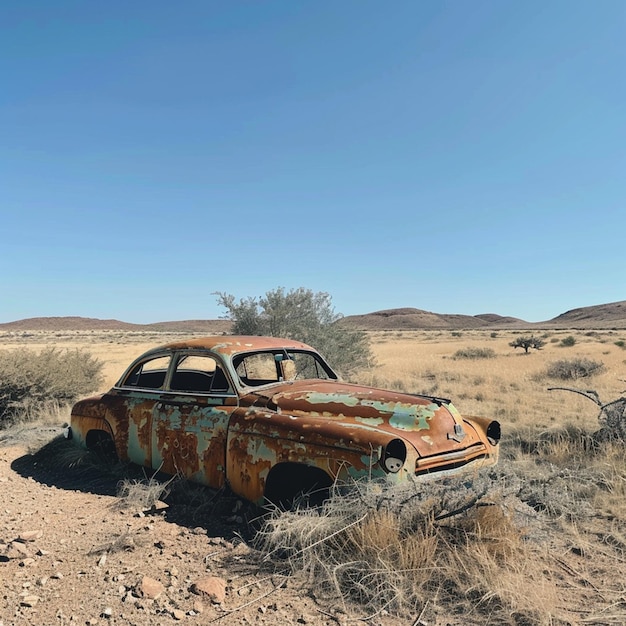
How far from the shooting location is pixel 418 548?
127 inches

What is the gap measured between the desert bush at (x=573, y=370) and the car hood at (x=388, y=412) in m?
13.1

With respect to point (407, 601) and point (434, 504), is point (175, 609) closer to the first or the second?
point (407, 601)

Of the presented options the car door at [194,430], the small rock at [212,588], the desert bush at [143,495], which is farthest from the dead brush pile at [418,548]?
the desert bush at [143,495]

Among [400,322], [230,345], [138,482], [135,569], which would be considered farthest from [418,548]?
[400,322]

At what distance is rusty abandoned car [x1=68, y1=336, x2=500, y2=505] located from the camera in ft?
12.0

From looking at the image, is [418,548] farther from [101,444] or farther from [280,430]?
[101,444]

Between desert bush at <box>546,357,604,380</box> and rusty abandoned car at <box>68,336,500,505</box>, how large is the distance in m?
12.7

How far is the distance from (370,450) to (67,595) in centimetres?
223

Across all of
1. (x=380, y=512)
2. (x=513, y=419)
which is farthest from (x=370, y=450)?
(x=513, y=419)

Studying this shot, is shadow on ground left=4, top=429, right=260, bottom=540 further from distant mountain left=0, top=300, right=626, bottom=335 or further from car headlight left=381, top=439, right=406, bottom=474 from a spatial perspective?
distant mountain left=0, top=300, right=626, bottom=335

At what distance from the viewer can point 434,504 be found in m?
3.45

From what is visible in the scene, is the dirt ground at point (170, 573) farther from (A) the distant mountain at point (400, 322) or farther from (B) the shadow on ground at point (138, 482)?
(A) the distant mountain at point (400, 322)

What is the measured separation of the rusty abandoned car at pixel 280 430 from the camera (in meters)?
3.65

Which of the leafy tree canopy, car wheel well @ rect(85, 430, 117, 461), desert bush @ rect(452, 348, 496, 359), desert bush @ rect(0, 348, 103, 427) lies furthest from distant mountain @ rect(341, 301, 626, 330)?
car wheel well @ rect(85, 430, 117, 461)
